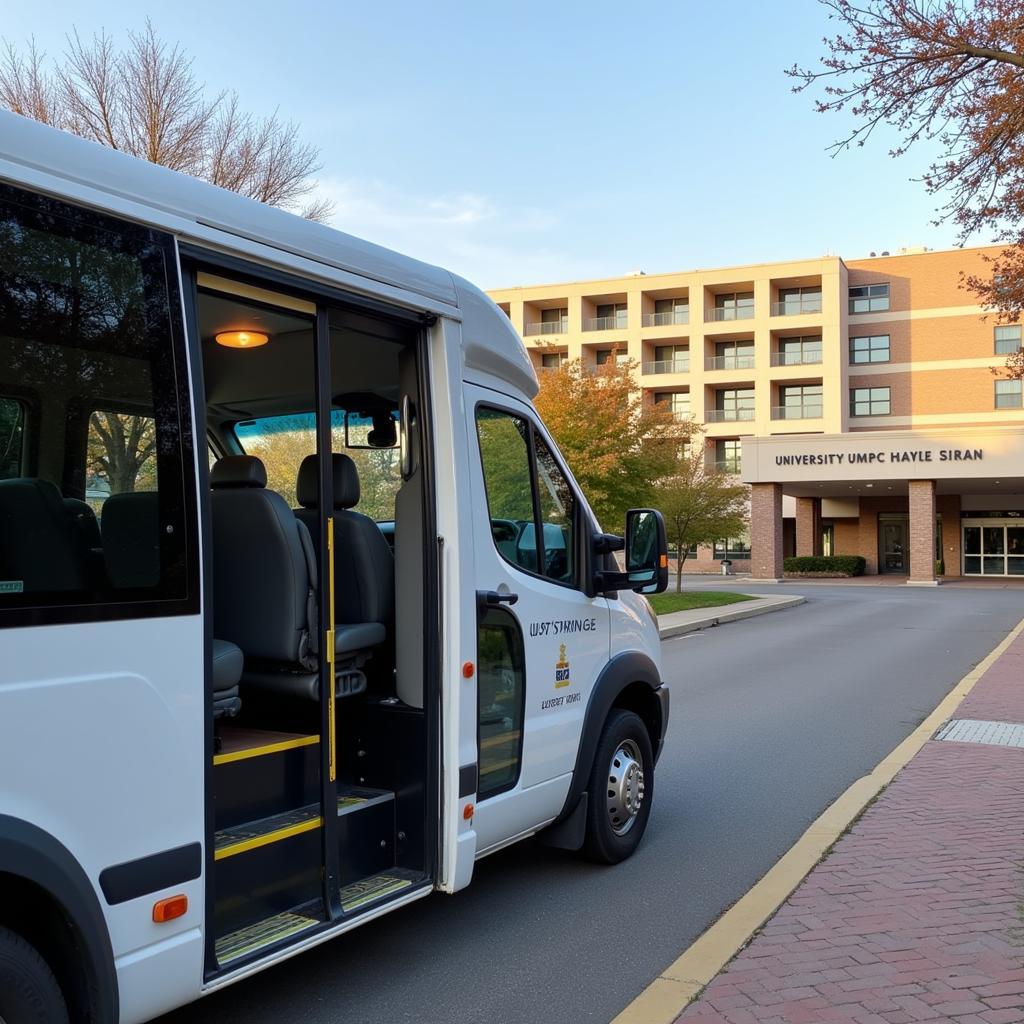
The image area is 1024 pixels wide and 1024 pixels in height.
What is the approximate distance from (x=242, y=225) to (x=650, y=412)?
2648 cm

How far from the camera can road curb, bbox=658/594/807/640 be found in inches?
785

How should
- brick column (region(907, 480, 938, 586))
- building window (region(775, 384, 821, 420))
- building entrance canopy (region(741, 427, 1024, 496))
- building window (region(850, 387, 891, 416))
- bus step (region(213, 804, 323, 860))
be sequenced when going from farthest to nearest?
1. building window (region(850, 387, 891, 416))
2. building window (region(775, 384, 821, 420))
3. brick column (region(907, 480, 938, 586))
4. building entrance canopy (region(741, 427, 1024, 496))
5. bus step (region(213, 804, 323, 860))

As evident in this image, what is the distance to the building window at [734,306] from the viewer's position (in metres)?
61.1

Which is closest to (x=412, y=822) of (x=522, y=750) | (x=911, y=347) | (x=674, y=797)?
(x=522, y=750)

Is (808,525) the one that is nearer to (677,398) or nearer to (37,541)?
(677,398)

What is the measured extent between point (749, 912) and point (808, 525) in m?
52.1

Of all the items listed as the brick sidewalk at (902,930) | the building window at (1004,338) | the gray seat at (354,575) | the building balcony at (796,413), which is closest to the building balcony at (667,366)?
the building balcony at (796,413)

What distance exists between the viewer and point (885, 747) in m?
8.80

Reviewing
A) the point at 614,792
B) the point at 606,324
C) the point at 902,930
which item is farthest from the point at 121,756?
the point at 606,324

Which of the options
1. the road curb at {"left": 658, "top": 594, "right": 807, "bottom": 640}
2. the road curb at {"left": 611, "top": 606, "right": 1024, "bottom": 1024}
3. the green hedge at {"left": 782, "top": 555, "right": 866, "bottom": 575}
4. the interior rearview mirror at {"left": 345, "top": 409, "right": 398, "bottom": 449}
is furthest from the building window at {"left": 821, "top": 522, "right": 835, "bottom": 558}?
the interior rearview mirror at {"left": 345, "top": 409, "right": 398, "bottom": 449}

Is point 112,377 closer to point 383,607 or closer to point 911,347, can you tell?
point 383,607

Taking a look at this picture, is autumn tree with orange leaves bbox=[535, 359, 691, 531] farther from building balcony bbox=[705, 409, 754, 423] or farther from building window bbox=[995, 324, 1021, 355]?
building window bbox=[995, 324, 1021, 355]

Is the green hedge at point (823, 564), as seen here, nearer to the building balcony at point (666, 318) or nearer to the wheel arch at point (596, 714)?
the building balcony at point (666, 318)

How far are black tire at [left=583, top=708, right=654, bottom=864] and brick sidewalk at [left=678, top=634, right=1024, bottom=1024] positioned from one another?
3.17 ft
